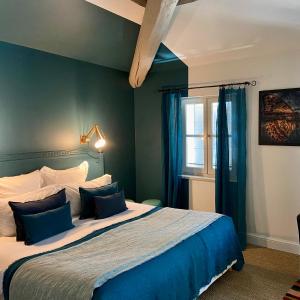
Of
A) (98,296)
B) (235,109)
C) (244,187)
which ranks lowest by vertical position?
(98,296)

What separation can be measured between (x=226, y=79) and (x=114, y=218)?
2203mm

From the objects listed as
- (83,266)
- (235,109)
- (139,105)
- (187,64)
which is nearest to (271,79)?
(235,109)

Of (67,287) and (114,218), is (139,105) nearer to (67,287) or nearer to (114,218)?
(114,218)

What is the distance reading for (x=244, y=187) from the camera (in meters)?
3.78

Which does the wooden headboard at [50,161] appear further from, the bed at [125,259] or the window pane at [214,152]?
the window pane at [214,152]

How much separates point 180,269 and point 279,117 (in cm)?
218

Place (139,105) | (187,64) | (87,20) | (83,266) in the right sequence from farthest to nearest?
(139,105), (187,64), (87,20), (83,266)

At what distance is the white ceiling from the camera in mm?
2732

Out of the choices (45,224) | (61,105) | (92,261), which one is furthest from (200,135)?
(92,261)

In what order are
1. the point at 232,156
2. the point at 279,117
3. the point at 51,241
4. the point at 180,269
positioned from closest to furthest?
1. the point at 180,269
2. the point at 51,241
3. the point at 279,117
4. the point at 232,156

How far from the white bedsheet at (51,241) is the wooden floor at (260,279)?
3.48 ft

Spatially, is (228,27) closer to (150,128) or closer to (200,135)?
(200,135)

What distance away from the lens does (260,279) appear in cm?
297

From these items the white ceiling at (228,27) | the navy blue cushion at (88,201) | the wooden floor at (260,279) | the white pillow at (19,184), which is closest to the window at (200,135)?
the white ceiling at (228,27)
